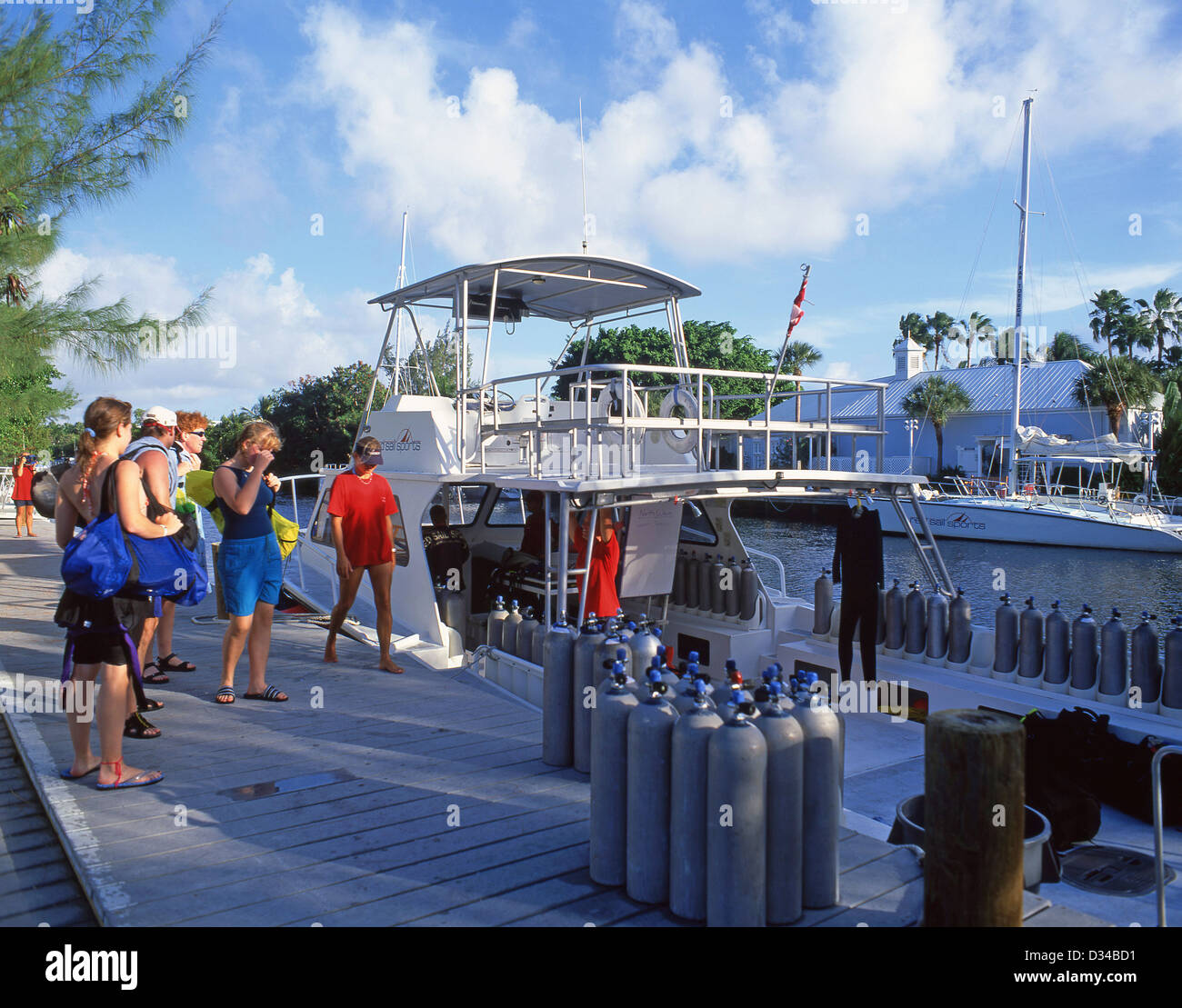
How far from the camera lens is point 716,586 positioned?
9.67 metres

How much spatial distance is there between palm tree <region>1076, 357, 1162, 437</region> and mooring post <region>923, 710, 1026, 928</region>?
41794mm

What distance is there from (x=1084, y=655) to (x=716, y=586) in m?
3.86

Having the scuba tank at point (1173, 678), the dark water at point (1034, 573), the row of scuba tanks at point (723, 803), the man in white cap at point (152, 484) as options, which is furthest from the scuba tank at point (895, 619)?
the dark water at point (1034, 573)

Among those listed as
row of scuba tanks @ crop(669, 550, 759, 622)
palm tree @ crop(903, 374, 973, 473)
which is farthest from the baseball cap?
palm tree @ crop(903, 374, 973, 473)

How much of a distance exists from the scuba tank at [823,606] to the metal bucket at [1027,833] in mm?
4648

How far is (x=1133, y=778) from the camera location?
5840mm

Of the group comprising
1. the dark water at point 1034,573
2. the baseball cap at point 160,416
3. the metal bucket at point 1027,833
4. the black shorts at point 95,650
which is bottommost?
the dark water at point 1034,573

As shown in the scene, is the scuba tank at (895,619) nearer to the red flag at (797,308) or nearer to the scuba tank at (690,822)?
the red flag at (797,308)

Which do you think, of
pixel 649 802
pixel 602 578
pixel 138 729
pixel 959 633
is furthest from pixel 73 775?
pixel 959 633

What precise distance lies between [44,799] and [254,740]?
1.12m

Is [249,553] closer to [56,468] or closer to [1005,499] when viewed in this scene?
[56,468]

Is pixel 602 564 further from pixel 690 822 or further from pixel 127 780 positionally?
pixel 690 822

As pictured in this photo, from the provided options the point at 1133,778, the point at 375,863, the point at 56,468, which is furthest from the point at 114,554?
the point at 1133,778

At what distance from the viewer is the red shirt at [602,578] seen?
804 cm
